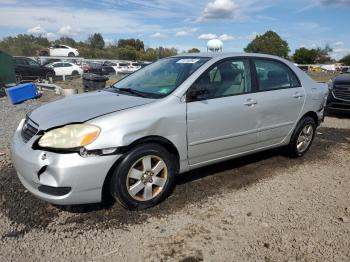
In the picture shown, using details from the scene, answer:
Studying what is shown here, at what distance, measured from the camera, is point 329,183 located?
4.50 meters

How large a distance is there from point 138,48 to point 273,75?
255ft

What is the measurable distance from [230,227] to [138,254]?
95cm

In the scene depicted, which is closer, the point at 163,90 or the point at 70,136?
the point at 70,136

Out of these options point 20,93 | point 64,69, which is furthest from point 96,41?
point 20,93

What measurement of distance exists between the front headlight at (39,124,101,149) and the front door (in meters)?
1.09

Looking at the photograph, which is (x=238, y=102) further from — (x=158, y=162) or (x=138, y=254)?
(x=138, y=254)

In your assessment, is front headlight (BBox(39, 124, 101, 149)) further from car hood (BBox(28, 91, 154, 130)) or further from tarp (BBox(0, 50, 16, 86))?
tarp (BBox(0, 50, 16, 86))

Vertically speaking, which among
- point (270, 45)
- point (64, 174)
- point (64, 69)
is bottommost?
point (270, 45)

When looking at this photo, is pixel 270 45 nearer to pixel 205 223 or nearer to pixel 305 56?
pixel 305 56

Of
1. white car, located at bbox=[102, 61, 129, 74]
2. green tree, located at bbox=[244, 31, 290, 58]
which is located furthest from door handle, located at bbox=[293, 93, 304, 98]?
green tree, located at bbox=[244, 31, 290, 58]

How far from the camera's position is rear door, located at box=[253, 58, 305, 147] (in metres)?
4.55

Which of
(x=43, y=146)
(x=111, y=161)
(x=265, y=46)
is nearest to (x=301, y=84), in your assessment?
(x=111, y=161)

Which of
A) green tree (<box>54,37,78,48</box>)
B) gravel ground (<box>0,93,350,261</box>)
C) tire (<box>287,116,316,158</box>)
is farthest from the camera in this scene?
green tree (<box>54,37,78,48</box>)

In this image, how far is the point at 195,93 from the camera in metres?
3.82
